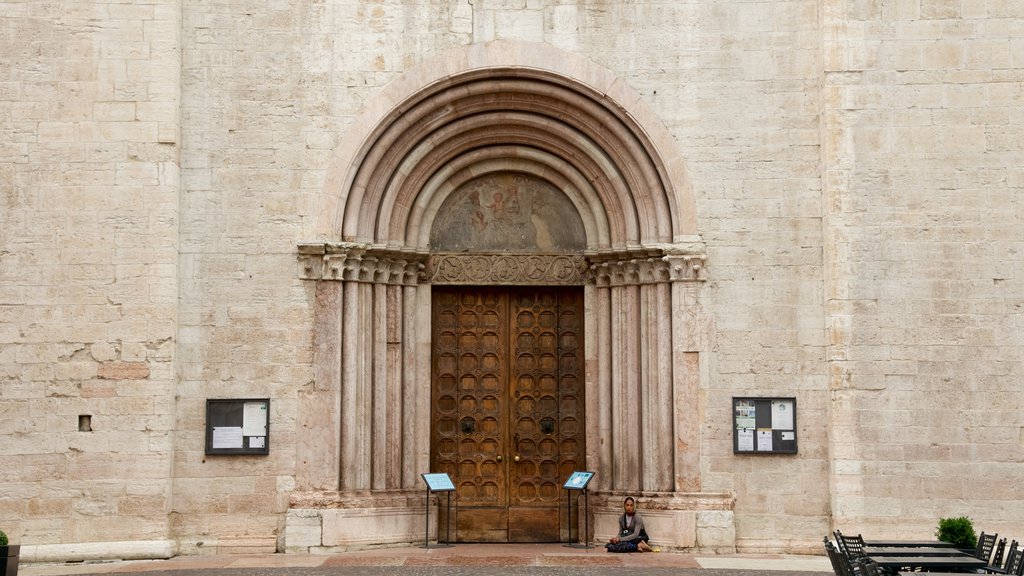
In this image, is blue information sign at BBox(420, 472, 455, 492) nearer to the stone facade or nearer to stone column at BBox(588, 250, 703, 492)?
the stone facade

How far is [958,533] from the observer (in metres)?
12.6

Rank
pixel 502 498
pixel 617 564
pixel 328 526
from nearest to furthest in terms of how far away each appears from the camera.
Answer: pixel 617 564 < pixel 328 526 < pixel 502 498

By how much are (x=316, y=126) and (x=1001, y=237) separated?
785 centimetres

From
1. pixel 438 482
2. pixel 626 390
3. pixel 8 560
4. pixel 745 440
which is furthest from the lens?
pixel 626 390

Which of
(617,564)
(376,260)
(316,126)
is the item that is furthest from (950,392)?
(316,126)

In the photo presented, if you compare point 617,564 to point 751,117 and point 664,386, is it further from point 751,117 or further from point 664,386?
point 751,117

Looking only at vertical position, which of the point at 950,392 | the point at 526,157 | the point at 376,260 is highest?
the point at 526,157

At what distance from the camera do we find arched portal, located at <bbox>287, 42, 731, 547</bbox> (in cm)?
1462

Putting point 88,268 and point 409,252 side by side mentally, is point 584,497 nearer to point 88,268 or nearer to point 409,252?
point 409,252

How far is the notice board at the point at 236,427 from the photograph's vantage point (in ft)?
47.4

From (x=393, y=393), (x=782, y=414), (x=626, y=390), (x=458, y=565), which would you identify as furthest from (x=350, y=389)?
(x=782, y=414)

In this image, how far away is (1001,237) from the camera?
1438 centimetres

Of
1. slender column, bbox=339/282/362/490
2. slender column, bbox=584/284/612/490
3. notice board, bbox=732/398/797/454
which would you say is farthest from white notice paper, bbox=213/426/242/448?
notice board, bbox=732/398/797/454

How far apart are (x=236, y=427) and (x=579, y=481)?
392 centimetres
